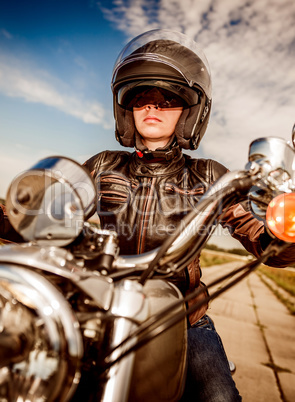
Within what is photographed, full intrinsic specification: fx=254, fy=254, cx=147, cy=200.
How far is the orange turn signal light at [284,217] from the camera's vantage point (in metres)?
0.73

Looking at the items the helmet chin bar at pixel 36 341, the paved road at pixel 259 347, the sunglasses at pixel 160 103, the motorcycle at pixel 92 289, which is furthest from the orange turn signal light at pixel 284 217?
the paved road at pixel 259 347

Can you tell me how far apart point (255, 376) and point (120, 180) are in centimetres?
252

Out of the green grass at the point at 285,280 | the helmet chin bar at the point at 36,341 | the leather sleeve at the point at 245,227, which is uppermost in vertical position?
the leather sleeve at the point at 245,227

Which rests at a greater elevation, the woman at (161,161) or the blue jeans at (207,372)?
the woman at (161,161)

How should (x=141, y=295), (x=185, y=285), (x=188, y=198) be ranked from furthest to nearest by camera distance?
(x=188, y=198) → (x=185, y=285) → (x=141, y=295)

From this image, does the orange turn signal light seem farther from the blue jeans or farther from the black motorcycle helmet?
the black motorcycle helmet

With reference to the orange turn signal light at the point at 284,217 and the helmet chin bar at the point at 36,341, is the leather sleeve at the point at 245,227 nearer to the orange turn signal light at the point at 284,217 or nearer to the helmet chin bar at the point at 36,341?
the orange turn signal light at the point at 284,217

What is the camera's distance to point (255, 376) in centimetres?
262

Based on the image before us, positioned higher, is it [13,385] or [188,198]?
[188,198]

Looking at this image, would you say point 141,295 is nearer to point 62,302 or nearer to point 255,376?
point 62,302

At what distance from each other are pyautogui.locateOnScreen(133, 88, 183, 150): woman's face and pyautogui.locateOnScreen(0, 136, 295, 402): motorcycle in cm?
94

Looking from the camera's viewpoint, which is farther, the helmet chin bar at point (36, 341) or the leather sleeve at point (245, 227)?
the leather sleeve at point (245, 227)

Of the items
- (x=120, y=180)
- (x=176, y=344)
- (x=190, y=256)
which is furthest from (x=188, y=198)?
(x=176, y=344)

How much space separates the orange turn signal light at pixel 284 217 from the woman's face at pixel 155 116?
1.06 meters
